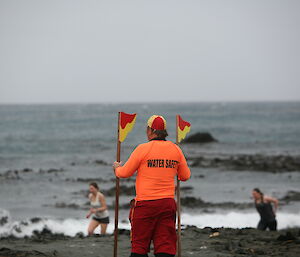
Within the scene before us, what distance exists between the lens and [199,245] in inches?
336

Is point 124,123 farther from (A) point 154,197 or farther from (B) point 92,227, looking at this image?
(B) point 92,227

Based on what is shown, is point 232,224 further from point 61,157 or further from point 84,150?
point 84,150

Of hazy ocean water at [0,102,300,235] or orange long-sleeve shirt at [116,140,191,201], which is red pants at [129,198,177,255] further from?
hazy ocean water at [0,102,300,235]

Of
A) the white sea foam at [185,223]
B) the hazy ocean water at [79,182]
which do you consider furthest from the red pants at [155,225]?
the hazy ocean water at [79,182]

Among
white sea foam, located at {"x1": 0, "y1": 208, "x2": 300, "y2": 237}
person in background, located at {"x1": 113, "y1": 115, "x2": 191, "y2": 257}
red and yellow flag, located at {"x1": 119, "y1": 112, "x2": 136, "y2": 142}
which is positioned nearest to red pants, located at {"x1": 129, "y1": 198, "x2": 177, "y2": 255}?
person in background, located at {"x1": 113, "y1": 115, "x2": 191, "y2": 257}

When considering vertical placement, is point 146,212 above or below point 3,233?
above

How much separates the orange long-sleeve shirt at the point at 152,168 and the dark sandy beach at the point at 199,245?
10.7ft

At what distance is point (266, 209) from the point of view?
11016 millimetres

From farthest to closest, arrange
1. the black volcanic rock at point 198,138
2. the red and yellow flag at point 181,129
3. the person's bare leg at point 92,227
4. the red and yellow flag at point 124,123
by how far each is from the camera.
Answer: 1. the black volcanic rock at point 198,138
2. the person's bare leg at point 92,227
3. the red and yellow flag at point 181,129
4. the red and yellow flag at point 124,123

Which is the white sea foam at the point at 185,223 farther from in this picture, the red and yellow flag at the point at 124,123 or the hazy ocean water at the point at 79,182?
the red and yellow flag at the point at 124,123

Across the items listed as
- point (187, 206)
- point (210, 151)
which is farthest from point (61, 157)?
point (187, 206)

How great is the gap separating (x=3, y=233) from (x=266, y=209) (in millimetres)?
6628

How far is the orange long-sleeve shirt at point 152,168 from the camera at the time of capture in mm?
4980

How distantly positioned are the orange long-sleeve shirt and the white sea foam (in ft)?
27.2
